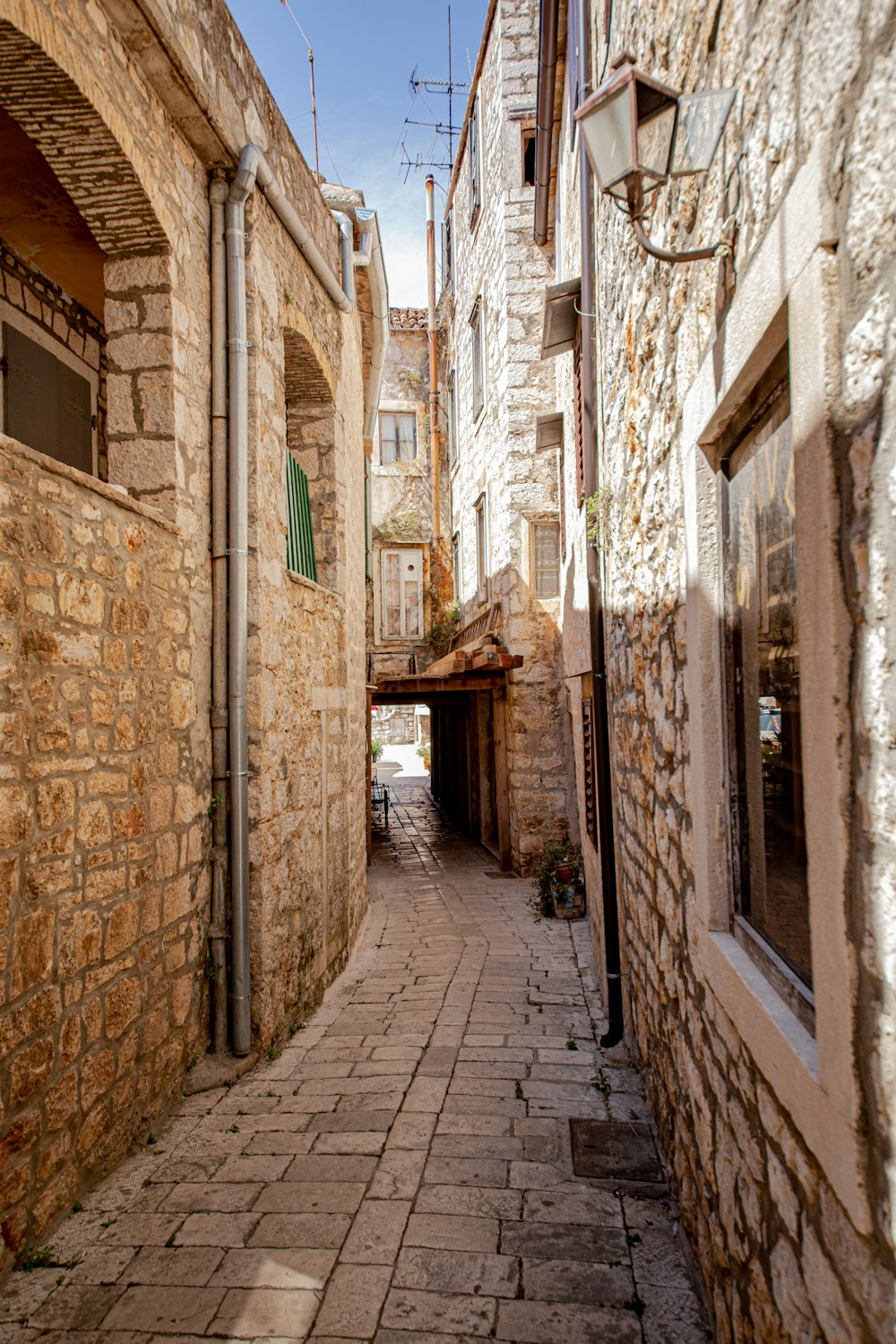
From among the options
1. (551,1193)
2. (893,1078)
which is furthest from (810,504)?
(551,1193)

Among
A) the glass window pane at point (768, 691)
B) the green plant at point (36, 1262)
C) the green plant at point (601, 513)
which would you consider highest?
the green plant at point (601, 513)

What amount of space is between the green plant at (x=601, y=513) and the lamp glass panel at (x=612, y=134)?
232cm

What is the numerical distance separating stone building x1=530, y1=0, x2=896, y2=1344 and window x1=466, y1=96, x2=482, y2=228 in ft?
31.1

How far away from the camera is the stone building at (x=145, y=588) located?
270 cm

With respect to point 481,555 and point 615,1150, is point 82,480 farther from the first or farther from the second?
point 481,555

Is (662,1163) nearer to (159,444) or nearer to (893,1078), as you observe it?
(893,1078)

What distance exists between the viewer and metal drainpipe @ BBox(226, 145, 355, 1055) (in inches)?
160

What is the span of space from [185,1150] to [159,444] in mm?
3036

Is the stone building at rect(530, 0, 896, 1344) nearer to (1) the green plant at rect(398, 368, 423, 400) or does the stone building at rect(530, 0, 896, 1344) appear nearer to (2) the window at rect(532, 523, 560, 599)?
(2) the window at rect(532, 523, 560, 599)

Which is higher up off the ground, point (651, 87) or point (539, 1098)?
point (651, 87)

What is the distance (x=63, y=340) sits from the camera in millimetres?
4945

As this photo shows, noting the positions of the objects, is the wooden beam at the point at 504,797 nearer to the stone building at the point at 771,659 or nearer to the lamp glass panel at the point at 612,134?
the stone building at the point at 771,659

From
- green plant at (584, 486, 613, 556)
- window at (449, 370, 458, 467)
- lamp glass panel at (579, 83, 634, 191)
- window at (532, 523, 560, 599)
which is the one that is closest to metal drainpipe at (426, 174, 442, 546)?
window at (449, 370, 458, 467)

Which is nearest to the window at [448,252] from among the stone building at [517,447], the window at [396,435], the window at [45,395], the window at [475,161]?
the window at [475,161]
